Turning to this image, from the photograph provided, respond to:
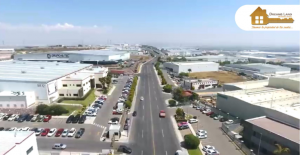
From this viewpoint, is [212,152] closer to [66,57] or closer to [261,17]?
[261,17]

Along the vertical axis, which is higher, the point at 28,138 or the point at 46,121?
the point at 28,138

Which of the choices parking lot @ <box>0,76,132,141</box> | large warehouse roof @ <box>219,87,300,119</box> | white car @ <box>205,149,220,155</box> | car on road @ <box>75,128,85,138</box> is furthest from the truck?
car on road @ <box>75,128,85,138</box>

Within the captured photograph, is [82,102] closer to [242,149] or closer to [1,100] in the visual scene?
[1,100]

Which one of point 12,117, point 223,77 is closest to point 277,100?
point 12,117

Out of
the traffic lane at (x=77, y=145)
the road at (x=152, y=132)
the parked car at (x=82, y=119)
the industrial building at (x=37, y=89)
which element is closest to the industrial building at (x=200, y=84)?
the road at (x=152, y=132)

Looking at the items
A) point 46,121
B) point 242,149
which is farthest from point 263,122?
point 46,121

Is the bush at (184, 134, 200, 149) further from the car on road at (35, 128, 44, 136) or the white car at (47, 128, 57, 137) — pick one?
the car on road at (35, 128, 44, 136)

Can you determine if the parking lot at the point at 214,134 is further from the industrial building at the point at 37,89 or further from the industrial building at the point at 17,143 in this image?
the industrial building at the point at 37,89
